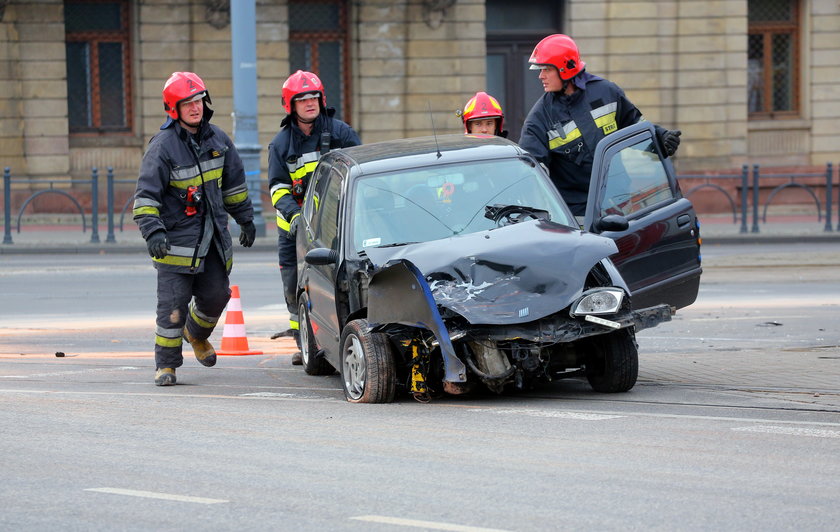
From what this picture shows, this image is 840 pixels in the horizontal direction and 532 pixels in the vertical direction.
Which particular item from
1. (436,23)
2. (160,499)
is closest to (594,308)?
(160,499)

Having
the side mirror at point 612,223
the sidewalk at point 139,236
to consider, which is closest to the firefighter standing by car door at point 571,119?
the side mirror at point 612,223

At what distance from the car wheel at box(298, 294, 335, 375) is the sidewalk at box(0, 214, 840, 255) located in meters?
13.3

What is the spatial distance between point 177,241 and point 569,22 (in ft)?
68.9

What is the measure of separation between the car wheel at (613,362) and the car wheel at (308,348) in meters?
1.94

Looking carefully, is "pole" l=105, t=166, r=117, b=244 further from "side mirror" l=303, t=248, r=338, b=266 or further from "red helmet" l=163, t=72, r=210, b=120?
"side mirror" l=303, t=248, r=338, b=266

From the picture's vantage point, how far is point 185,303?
9578 mm

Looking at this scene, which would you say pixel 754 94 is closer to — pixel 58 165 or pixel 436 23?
pixel 436 23

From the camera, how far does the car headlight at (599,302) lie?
7855 mm

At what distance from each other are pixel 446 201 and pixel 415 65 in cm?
2067

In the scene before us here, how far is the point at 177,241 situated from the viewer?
31.1 feet

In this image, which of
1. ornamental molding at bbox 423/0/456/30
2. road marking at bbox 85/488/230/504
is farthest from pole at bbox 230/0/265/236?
road marking at bbox 85/488/230/504

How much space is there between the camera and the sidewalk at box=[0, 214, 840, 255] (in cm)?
2300

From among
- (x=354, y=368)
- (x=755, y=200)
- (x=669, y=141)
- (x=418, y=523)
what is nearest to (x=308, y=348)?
(x=354, y=368)

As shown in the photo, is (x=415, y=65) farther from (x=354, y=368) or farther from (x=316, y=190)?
(x=354, y=368)
